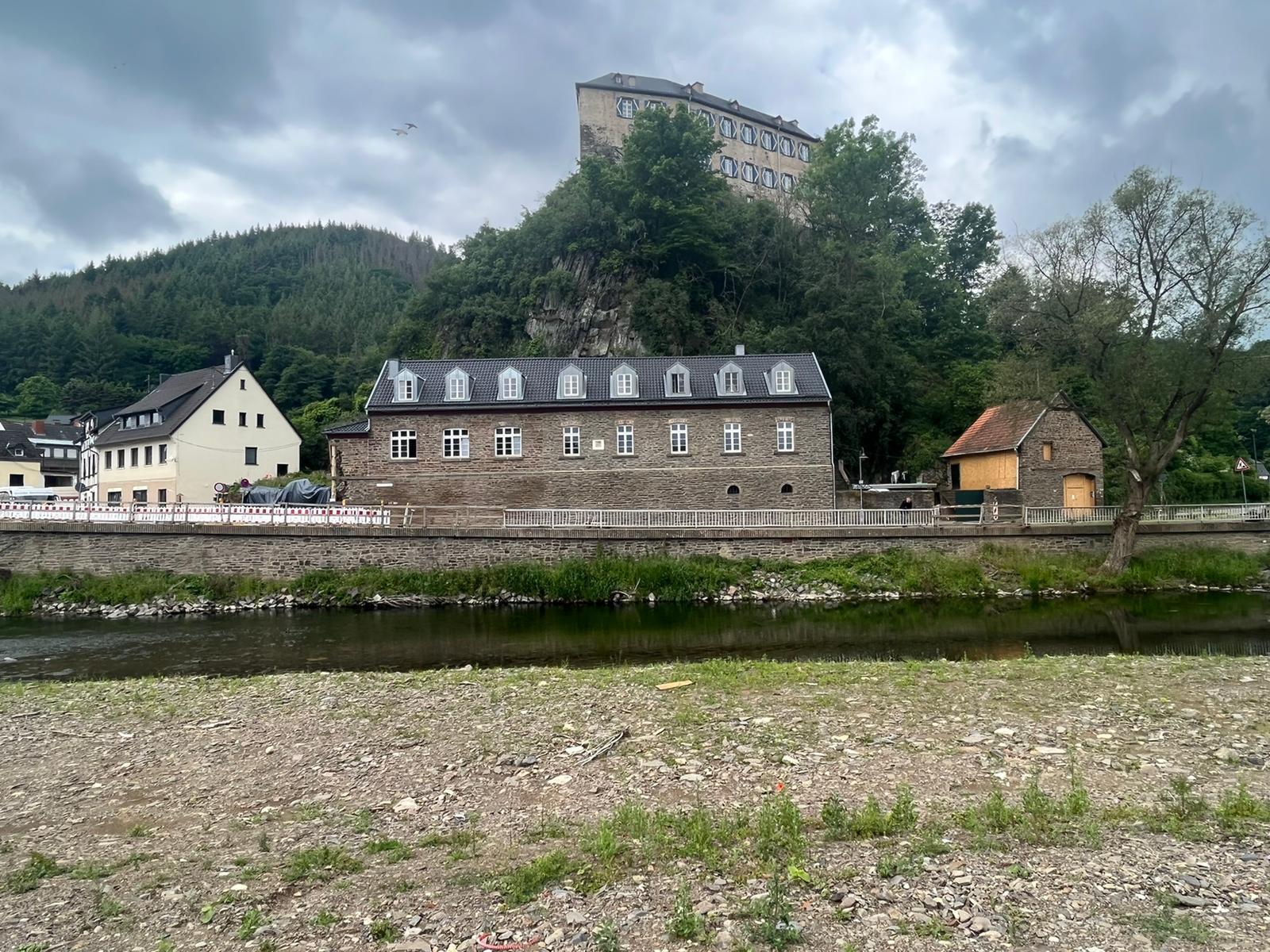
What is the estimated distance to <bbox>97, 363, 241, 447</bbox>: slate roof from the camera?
44.8 metres

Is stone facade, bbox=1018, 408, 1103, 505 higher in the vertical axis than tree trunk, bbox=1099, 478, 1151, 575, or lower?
higher

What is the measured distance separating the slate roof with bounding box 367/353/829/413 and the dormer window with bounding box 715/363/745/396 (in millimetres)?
259

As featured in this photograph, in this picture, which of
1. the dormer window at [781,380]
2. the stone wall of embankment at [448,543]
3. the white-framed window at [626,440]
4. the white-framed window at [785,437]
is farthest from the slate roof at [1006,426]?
the white-framed window at [626,440]

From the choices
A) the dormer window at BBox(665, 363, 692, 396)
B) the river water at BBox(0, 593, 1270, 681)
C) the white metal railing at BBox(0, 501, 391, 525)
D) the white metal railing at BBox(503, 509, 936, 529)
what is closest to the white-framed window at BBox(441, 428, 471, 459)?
the white metal railing at BBox(503, 509, 936, 529)

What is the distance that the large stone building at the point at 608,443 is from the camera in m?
35.5

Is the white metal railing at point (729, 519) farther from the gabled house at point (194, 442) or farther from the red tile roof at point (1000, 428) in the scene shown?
the gabled house at point (194, 442)

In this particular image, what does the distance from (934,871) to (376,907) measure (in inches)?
155

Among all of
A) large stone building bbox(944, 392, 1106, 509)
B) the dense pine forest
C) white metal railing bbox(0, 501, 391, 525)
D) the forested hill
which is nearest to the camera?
white metal railing bbox(0, 501, 391, 525)

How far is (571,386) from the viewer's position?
120 feet

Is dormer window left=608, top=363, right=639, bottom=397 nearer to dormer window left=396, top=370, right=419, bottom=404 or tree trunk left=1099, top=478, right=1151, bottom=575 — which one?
dormer window left=396, top=370, right=419, bottom=404

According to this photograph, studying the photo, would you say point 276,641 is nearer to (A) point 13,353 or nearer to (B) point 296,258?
(A) point 13,353

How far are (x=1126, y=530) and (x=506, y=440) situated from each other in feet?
86.8

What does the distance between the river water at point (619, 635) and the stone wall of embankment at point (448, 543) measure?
3.18 metres

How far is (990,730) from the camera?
8.65m
